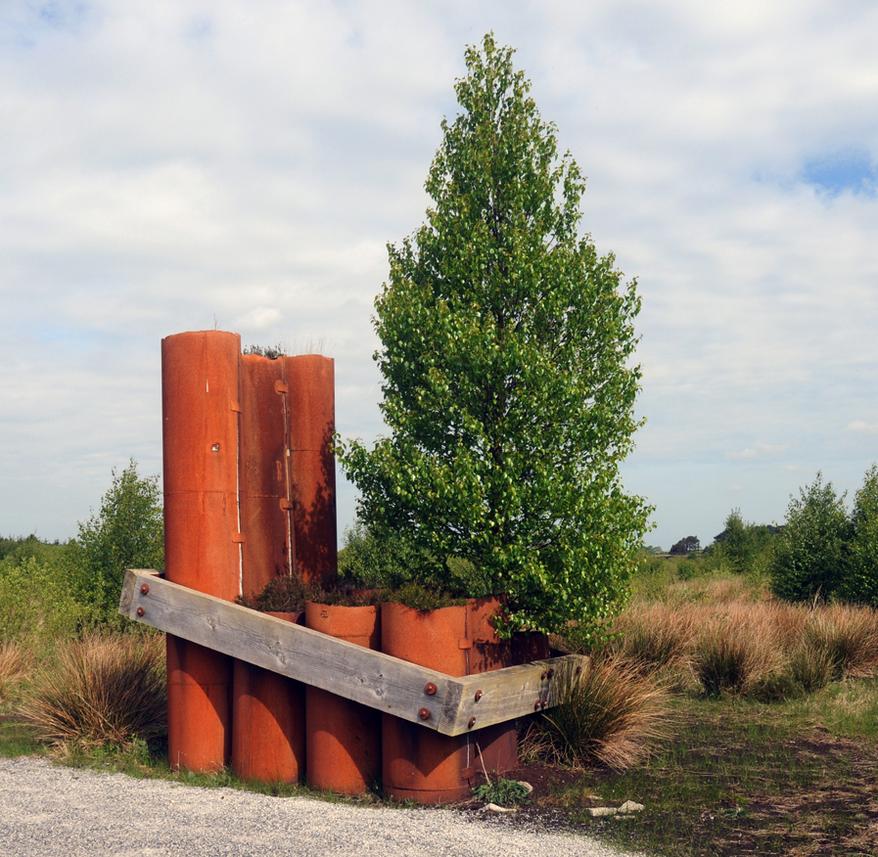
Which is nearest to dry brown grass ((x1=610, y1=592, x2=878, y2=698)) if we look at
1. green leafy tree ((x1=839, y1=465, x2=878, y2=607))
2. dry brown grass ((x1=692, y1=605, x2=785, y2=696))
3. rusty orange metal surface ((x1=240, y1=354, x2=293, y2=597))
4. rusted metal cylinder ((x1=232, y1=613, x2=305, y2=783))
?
dry brown grass ((x1=692, y1=605, x2=785, y2=696))

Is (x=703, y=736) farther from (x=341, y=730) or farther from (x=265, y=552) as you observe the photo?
(x=265, y=552)

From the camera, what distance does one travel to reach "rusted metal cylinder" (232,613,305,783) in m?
8.77

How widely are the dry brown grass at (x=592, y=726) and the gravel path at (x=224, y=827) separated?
6.26 ft

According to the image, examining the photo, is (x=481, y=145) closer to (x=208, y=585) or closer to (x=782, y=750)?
(x=208, y=585)

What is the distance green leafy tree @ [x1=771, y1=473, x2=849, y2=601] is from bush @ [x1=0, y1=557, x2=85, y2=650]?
14.4 metres

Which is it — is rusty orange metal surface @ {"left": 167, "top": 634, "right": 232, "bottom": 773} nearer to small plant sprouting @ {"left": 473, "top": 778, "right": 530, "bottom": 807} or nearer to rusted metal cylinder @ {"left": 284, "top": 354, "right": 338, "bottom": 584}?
rusted metal cylinder @ {"left": 284, "top": 354, "right": 338, "bottom": 584}

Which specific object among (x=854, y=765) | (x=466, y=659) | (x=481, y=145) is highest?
(x=481, y=145)

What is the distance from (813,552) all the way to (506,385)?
45.9ft

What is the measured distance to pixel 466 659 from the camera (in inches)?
337

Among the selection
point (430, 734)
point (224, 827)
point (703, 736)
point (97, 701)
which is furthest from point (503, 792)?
point (97, 701)

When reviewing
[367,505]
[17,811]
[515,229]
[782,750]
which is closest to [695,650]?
[782,750]

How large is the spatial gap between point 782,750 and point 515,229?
6.04m

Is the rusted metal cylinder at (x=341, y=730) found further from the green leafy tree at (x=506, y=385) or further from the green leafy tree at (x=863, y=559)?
the green leafy tree at (x=863, y=559)

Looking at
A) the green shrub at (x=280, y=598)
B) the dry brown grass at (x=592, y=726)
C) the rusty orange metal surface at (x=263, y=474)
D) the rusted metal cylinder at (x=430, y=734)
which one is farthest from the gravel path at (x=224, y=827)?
the rusty orange metal surface at (x=263, y=474)
